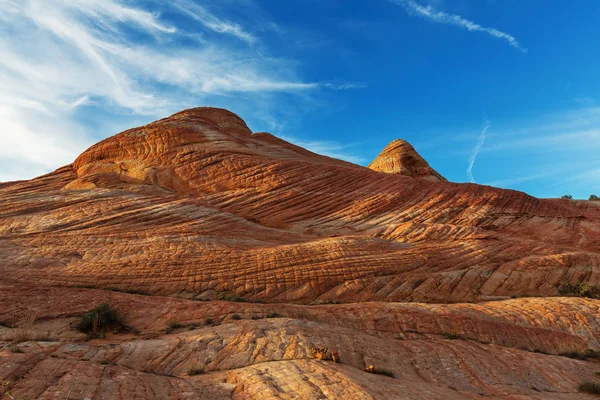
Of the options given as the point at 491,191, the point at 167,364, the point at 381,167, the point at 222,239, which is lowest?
the point at 167,364

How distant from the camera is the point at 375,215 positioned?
90.9ft

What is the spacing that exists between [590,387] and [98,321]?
13.3 meters

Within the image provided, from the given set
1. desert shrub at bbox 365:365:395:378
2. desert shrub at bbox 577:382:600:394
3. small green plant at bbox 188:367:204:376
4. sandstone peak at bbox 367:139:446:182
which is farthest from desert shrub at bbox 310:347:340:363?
sandstone peak at bbox 367:139:446:182

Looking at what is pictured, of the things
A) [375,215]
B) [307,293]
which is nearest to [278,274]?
[307,293]

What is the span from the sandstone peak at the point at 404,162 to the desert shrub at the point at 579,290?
118 ft

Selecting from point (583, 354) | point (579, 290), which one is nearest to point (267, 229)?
point (583, 354)

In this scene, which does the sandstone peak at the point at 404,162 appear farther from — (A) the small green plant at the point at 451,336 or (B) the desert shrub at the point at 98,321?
(B) the desert shrub at the point at 98,321

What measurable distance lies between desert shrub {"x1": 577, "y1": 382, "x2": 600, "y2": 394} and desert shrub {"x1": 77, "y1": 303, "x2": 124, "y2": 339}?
1276 cm

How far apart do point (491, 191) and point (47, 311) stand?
31.0m

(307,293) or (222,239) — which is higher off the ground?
(222,239)

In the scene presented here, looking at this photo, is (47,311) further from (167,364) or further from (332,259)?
(332,259)

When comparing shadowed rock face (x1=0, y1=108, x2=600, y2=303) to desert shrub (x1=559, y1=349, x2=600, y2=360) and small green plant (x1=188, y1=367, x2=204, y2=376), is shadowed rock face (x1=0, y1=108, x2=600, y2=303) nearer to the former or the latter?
desert shrub (x1=559, y1=349, x2=600, y2=360)

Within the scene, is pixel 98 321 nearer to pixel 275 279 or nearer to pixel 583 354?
pixel 275 279

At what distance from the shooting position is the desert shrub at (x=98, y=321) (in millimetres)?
11008
